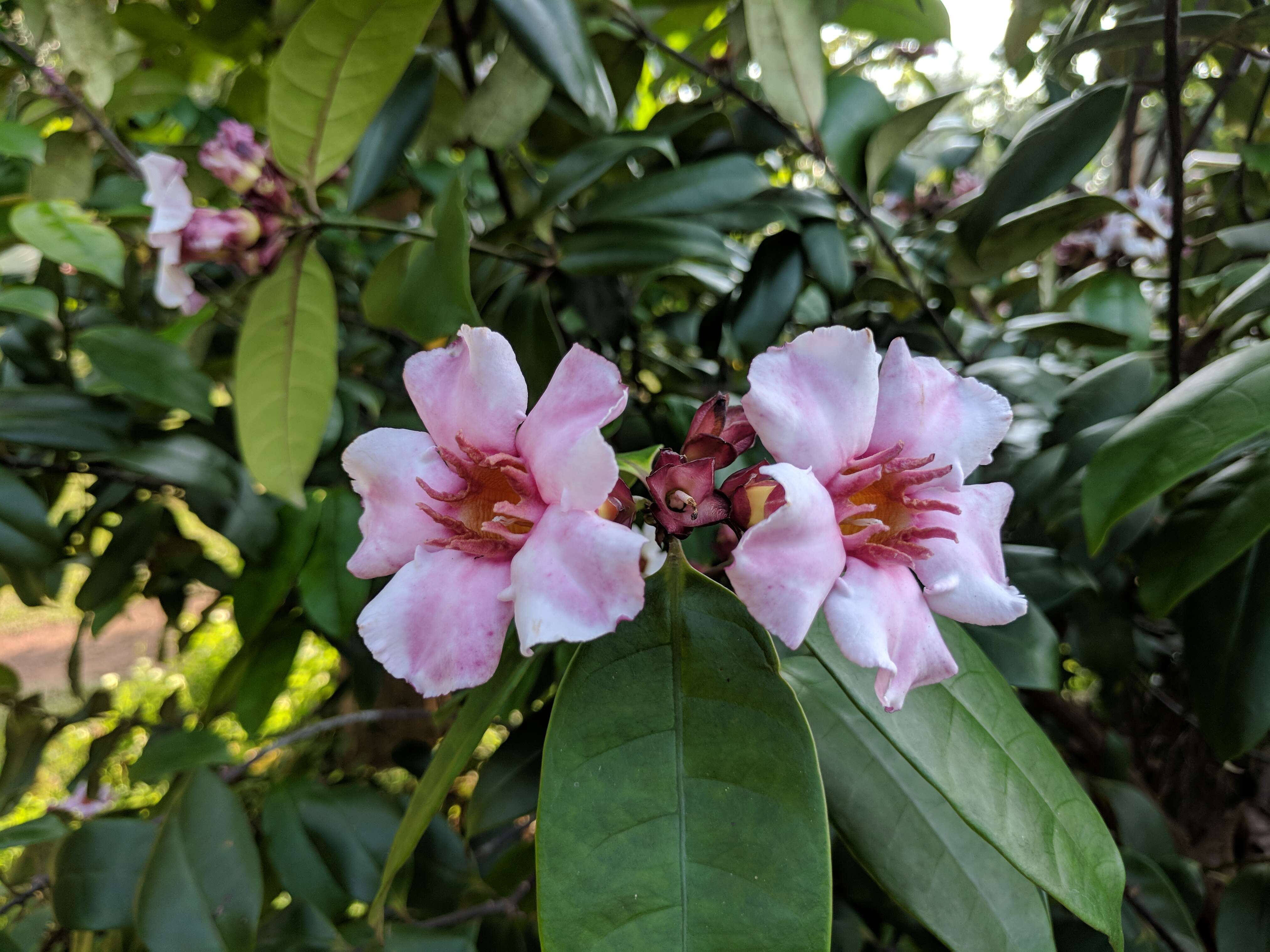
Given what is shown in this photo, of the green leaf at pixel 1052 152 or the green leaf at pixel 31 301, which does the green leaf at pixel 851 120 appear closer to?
the green leaf at pixel 1052 152

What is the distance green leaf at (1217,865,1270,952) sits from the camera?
0.80m

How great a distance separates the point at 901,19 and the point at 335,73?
2.56 feet

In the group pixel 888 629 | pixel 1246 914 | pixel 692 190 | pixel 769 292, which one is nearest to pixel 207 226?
pixel 692 190

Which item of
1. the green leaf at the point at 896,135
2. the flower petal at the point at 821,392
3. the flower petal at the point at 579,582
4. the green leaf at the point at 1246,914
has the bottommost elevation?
the green leaf at the point at 1246,914

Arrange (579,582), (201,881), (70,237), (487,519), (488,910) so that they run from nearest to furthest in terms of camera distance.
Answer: (579,582), (487,519), (201,881), (70,237), (488,910)

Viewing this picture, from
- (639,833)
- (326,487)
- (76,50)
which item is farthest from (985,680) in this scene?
(76,50)

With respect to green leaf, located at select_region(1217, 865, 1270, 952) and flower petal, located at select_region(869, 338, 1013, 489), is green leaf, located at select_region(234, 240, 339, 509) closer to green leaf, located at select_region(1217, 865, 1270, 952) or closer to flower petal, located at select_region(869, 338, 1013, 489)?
flower petal, located at select_region(869, 338, 1013, 489)

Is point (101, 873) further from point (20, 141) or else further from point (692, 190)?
point (692, 190)

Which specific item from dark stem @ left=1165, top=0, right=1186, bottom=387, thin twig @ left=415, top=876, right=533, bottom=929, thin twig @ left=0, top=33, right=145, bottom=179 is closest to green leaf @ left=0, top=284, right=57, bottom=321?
thin twig @ left=0, top=33, right=145, bottom=179

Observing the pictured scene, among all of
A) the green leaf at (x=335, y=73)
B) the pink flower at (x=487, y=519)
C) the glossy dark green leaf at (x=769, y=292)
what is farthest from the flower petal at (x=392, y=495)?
the glossy dark green leaf at (x=769, y=292)

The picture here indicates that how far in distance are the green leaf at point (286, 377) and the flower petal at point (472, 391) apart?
0.35 m

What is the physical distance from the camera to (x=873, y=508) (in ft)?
1.39

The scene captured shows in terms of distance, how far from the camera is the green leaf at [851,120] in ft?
3.08

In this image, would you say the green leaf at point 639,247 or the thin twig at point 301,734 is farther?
the thin twig at point 301,734
